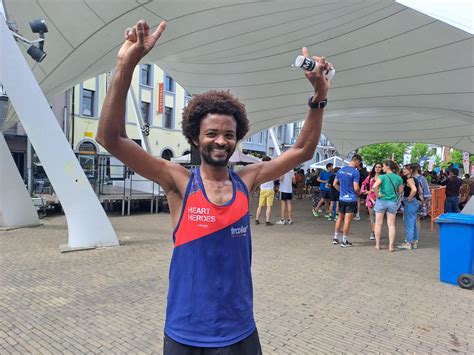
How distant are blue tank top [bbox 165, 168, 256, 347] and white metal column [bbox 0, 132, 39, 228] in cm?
884

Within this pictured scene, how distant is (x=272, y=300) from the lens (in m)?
4.65

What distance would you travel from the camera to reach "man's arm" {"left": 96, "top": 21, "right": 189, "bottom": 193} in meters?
1.59

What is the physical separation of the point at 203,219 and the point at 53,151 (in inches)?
257

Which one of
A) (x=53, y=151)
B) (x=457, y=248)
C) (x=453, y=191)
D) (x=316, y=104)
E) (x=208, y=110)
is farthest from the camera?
(x=453, y=191)

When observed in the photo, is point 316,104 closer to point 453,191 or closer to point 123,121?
point 123,121

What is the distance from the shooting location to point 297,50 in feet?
40.8

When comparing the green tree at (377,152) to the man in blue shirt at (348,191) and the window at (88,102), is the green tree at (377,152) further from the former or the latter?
the man in blue shirt at (348,191)

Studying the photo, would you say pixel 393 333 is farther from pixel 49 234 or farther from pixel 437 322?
pixel 49 234

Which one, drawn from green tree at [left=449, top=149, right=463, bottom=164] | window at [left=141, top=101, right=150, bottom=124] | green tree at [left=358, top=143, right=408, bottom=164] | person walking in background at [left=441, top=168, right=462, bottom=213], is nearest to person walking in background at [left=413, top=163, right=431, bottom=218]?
person walking in background at [left=441, top=168, right=462, bottom=213]

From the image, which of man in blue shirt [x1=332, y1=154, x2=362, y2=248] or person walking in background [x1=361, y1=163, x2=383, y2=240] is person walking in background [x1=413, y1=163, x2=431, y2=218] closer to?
person walking in background [x1=361, y1=163, x2=383, y2=240]

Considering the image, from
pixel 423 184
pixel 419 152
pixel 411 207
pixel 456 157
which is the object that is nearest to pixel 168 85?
pixel 423 184

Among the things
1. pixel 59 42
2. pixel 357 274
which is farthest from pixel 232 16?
pixel 357 274

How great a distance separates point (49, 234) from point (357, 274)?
22.1ft

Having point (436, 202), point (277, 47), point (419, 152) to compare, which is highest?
point (419, 152)
